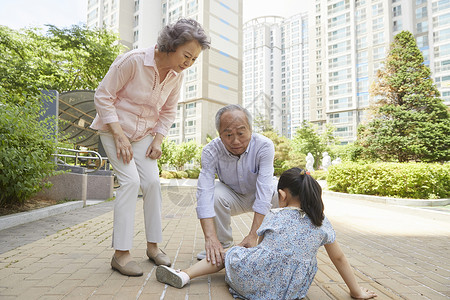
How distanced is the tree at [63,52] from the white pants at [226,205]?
49.2 feet

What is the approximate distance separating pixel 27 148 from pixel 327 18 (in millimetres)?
57866

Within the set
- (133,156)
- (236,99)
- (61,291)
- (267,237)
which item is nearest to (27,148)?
(133,156)

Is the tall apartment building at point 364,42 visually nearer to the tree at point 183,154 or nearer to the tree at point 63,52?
the tree at point 183,154

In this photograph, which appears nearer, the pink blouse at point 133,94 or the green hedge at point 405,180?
the pink blouse at point 133,94

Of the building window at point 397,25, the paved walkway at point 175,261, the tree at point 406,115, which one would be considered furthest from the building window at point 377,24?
the paved walkway at point 175,261

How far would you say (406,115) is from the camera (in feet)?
40.5

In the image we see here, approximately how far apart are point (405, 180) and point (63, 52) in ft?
56.6

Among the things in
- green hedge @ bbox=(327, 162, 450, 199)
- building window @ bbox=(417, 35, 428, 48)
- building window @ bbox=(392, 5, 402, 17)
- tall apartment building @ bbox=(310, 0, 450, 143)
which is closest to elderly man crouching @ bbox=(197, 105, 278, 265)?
green hedge @ bbox=(327, 162, 450, 199)

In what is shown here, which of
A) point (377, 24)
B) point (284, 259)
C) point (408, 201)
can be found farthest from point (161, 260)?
point (377, 24)

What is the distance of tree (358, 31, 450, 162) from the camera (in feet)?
38.3

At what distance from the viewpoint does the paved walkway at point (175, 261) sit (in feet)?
6.78

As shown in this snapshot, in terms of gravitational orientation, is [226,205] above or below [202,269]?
above

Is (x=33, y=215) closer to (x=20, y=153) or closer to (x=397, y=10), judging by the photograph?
(x=20, y=153)

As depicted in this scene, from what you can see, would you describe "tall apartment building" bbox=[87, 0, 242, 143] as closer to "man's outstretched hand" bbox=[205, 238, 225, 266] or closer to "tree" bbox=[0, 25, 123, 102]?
"tree" bbox=[0, 25, 123, 102]
